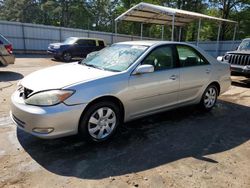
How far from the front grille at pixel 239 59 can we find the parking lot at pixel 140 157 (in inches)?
173

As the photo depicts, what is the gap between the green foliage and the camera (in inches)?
1366

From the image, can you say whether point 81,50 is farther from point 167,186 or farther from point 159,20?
point 167,186

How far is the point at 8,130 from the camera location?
4.38m

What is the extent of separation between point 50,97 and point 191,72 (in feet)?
9.75

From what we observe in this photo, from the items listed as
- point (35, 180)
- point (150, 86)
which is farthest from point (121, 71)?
point (35, 180)

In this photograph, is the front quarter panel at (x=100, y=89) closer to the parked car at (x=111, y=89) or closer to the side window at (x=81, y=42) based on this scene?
the parked car at (x=111, y=89)

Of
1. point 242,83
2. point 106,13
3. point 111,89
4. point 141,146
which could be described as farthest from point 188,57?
point 106,13

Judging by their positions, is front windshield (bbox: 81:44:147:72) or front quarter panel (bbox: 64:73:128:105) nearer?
Answer: front quarter panel (bbox: 64:73:128:105)

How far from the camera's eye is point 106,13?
5103cm

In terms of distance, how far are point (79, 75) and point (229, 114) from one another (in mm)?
3697

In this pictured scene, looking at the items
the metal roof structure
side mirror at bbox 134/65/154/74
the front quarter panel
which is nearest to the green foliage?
the metal roof structure

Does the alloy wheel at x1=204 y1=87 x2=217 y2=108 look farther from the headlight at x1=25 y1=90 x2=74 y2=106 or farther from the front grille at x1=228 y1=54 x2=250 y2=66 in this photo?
the front grille at x1=228 y1=54 x2=250 y2=66

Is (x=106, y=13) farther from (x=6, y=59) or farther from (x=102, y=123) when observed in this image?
(x=102, y=123)

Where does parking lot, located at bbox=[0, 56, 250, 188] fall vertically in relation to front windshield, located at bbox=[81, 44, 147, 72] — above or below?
below
